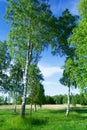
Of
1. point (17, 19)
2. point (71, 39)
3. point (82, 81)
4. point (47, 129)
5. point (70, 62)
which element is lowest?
point (47, 129)

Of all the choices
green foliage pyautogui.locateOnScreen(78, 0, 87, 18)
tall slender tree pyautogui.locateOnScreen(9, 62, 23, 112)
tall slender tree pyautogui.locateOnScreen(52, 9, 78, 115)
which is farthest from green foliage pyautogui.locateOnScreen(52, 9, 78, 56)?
tall slender tree pyautogui.locateOnScreen(9, 62, 23, 112)

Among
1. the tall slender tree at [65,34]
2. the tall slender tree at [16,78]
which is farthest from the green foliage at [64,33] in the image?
the tall slender tree at [16,78]

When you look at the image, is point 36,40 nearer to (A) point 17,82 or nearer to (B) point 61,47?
(B) point 61,47

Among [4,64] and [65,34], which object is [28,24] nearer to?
[65,34]

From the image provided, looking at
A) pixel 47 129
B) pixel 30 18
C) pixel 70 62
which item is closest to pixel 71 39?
pixel 70 62

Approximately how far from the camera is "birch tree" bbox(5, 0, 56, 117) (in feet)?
127

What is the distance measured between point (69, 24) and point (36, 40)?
32.6 feet

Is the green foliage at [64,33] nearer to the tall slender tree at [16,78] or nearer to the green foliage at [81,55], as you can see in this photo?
the green foliage at [81,55]

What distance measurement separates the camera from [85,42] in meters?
31.5

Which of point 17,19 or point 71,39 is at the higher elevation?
point 17,19

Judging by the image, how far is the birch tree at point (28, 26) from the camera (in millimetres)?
38750

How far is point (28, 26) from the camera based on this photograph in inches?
1544

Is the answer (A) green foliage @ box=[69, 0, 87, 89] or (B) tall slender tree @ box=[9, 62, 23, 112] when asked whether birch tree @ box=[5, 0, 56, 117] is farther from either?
(B) tall slender tree @ box=[9, 62, 23, 112]

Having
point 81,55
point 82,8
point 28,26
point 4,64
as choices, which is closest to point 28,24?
point 28,26
